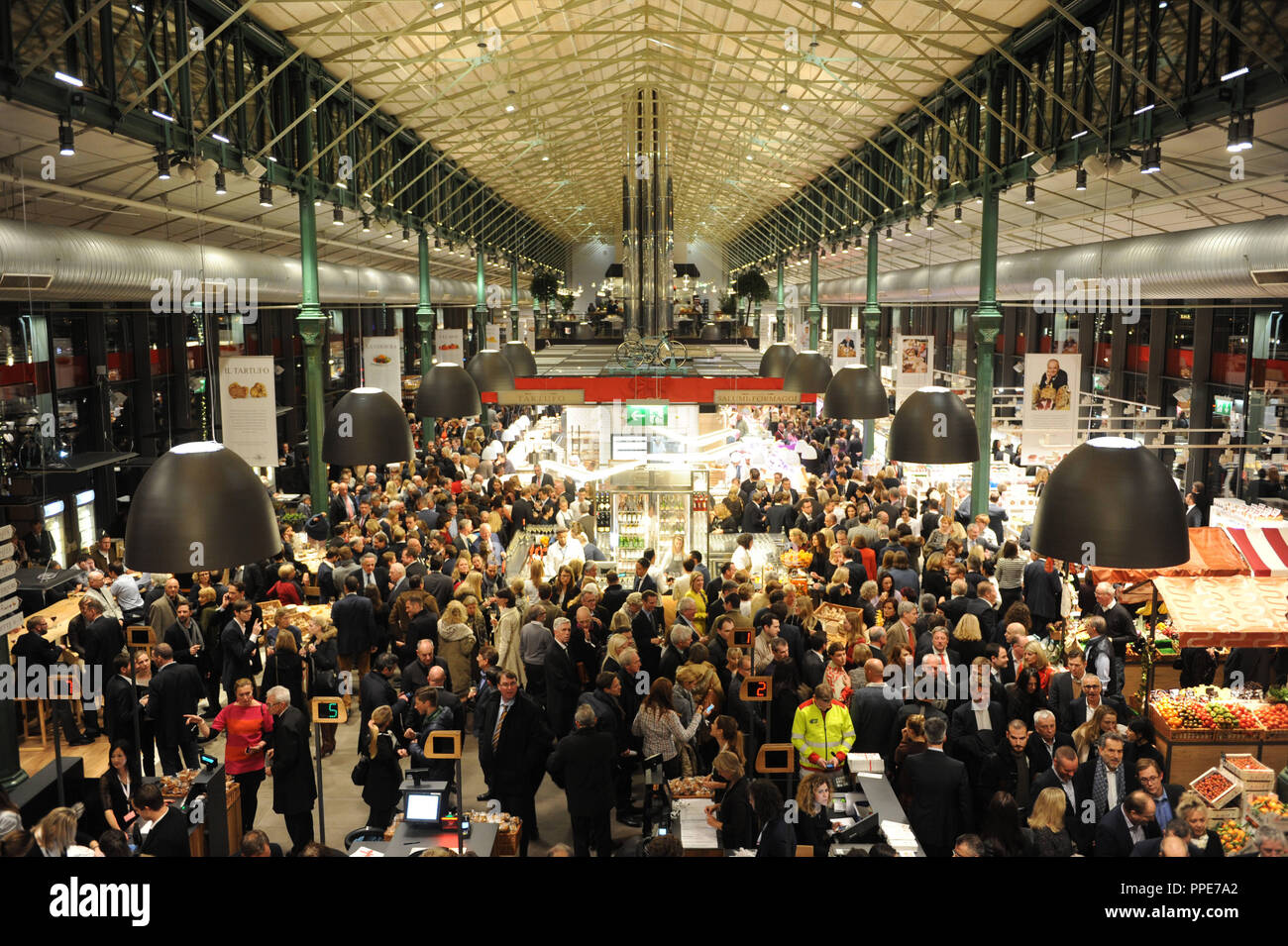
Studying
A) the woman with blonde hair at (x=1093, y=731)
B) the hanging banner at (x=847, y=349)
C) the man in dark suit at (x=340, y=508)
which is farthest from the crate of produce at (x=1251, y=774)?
the hanging banner at (x=847, y=349)

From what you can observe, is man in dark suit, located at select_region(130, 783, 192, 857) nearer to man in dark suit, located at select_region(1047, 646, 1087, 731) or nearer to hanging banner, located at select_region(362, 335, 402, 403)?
man in dark suit, located at select_region(1047, 646, 1087, 731)

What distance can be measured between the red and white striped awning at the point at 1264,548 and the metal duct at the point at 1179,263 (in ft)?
7.10

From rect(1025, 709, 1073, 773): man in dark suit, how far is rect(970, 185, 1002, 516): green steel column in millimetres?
6816

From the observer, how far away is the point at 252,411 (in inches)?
Answer: 451

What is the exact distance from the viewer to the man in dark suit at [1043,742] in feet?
21.3

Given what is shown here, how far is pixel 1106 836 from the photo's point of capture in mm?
5551

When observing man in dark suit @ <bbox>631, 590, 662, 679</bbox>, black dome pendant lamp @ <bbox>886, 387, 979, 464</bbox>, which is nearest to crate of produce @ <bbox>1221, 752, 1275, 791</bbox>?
black dome pendant lamp @ <bbox>886, 387, 979, 464</bbox>

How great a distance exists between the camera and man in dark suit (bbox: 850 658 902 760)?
7.23 meters

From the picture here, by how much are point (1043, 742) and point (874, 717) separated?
44.4 inches

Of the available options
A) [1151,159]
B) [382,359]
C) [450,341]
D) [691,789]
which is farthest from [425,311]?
[691,789]

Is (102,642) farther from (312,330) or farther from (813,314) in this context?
(813,314)
